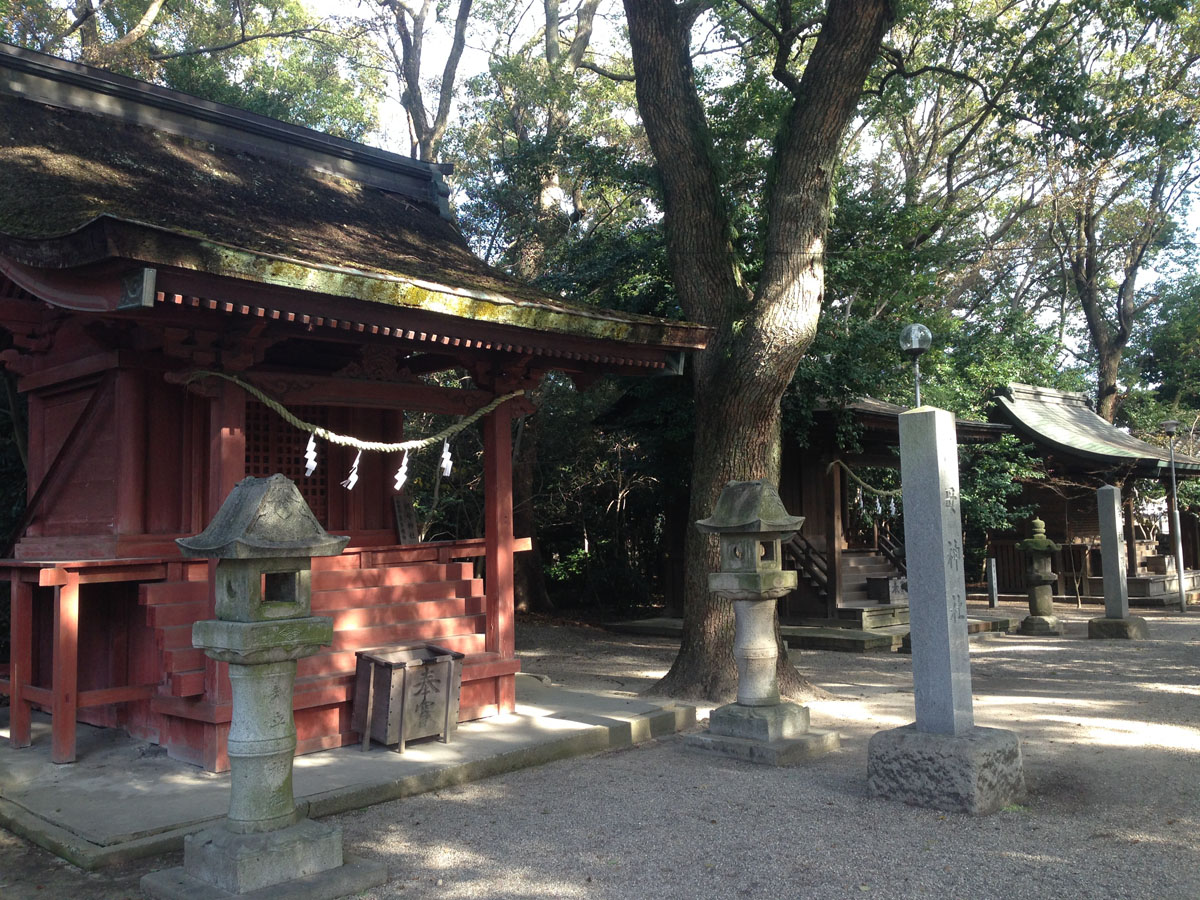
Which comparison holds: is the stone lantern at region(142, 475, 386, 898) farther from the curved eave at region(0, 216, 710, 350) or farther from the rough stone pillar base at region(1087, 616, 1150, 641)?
the rough stone pillar base at region(1087, 616, 1150, 641)

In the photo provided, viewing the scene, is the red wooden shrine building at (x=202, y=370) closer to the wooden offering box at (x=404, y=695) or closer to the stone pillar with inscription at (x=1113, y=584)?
the wooden offering box at (x=404, y=695)

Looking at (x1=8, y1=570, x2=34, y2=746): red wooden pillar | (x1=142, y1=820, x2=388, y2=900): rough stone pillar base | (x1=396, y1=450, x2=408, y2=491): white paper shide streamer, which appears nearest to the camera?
(x1=142, y1=820, x2=388, y2=900): rough stone pillar base

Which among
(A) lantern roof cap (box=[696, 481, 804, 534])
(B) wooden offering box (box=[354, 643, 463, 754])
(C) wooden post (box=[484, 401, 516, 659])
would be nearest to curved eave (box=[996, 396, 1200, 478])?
(A) lantern roof cap (box=[696, 481, 804, 534])

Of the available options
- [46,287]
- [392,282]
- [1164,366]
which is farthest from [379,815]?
[1164,366]

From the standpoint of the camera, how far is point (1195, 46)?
64.8 feet

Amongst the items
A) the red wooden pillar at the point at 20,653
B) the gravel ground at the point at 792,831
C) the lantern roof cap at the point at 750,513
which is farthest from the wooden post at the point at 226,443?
the lantern roof cap at the point at 750,513

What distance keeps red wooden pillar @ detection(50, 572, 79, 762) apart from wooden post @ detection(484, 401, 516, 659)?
3294 mm

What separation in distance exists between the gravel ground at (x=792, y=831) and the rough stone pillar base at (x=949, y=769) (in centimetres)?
11

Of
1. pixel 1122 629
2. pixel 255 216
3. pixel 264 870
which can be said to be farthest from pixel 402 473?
pixel 1122 629

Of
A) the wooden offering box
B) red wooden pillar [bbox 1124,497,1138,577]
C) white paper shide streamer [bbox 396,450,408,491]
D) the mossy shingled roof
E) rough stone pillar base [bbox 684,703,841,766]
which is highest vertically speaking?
the mossy shingled roof

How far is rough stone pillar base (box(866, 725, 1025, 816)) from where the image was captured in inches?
218

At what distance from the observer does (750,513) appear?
7.36 metres

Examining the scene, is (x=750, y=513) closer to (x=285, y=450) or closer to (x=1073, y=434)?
(x=285, y=450)

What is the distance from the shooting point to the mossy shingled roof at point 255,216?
21.1 feet
